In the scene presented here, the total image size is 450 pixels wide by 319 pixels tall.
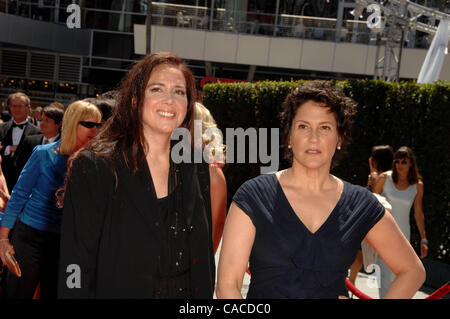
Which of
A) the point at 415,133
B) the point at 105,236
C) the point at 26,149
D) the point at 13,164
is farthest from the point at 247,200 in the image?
the point at 415,133

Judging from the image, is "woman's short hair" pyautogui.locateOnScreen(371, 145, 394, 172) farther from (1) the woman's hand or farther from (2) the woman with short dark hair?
(2) the woman with short dark hair

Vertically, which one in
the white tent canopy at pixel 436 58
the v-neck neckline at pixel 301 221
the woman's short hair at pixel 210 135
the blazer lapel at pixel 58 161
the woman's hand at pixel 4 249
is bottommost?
the woman's hand at pixel 4 249

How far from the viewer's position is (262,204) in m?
2.88

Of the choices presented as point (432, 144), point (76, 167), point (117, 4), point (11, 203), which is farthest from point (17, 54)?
point (76, 167)

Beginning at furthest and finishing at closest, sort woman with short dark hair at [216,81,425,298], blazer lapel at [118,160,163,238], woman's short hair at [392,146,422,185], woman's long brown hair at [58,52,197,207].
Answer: woman's short hair at [392,146,422,185] < woman's long brown hair at [58,52,197,207] < blazer lapel at [118,160,163,238] < woman with short dark hair at [216,81,425,298]

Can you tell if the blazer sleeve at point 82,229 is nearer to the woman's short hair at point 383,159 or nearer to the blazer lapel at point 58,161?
the blazer lapel at point 58,161

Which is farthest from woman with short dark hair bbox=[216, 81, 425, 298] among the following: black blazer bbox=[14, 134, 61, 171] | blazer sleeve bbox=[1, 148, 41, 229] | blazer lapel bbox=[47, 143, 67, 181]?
black blazer bbox=[14, 134, 61, 171]

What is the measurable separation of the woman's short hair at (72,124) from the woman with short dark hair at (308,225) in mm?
2144

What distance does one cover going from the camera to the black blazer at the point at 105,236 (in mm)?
2838

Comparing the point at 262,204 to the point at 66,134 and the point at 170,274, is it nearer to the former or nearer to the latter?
the point at 170,274

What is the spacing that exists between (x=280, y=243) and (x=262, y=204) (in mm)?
201

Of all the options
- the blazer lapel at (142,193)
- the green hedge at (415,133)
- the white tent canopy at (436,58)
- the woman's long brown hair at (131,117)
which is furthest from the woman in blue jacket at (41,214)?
the white tent canopy at (436,58)

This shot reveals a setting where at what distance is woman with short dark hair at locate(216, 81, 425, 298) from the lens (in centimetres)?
279

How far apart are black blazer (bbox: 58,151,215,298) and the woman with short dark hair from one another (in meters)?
0.38
